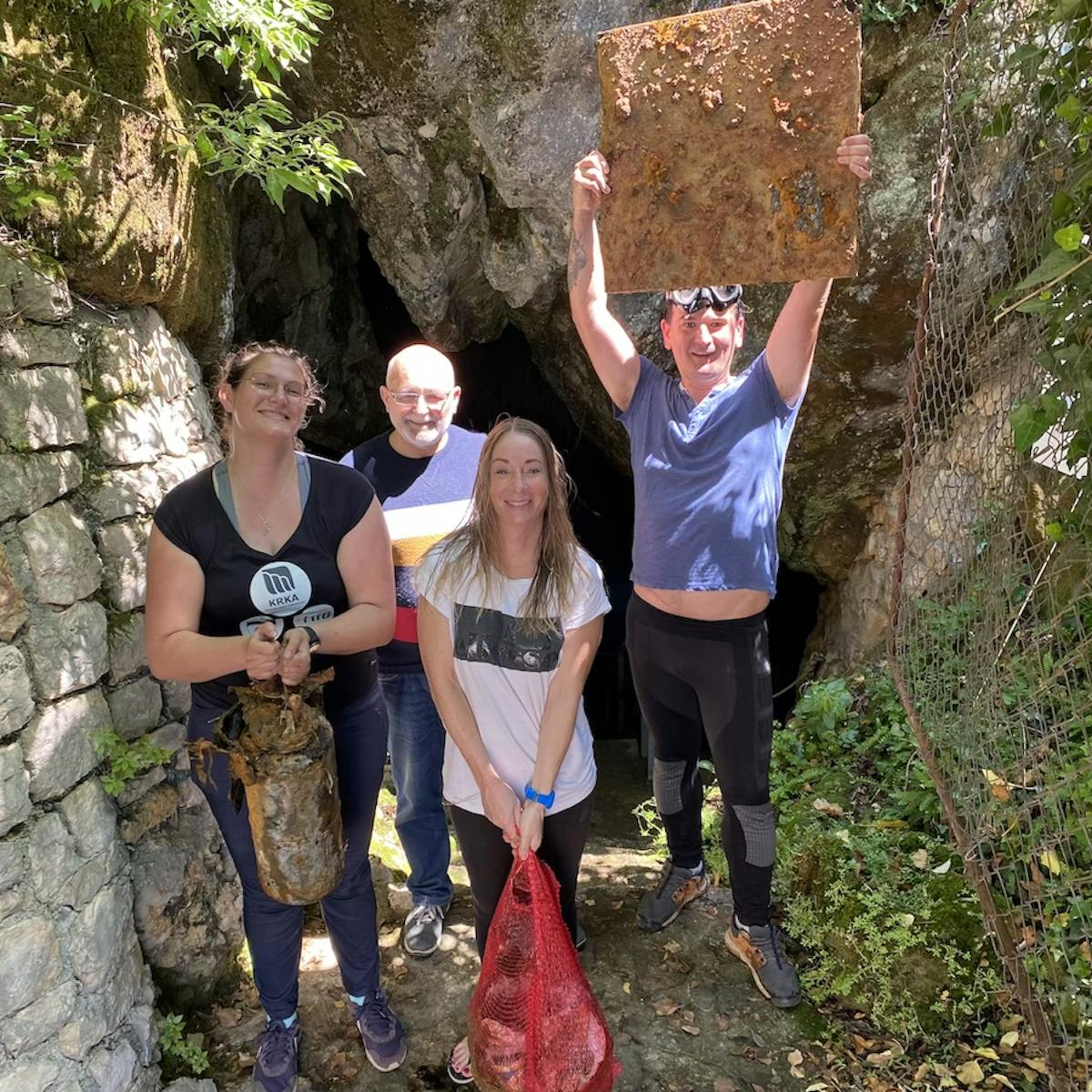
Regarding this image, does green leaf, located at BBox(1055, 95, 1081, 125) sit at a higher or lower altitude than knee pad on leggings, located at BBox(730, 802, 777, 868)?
higher

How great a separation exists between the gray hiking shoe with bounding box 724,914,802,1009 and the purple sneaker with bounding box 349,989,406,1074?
1.20 meters

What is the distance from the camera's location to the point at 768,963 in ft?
8.94

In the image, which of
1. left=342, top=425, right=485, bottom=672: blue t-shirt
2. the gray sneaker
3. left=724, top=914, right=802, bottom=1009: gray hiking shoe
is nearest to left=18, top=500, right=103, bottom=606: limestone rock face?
left=342, top=425, right=485, bottom=672: blue t-shirt

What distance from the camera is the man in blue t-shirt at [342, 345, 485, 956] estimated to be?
2.75 m

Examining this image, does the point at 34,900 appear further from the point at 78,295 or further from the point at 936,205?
the point at 936,205

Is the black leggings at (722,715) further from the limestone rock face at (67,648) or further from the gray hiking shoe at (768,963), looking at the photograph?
the limestone rock face at (67,648)

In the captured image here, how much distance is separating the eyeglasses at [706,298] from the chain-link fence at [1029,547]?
0.53 metres

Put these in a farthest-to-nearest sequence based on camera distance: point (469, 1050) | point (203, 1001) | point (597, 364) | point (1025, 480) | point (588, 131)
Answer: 1. point (588, 131)
2. point (203, 1001)
3. point (597, 364)
4. point (469, 1050)
5. point (1025, 480)

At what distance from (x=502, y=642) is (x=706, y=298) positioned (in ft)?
3.86

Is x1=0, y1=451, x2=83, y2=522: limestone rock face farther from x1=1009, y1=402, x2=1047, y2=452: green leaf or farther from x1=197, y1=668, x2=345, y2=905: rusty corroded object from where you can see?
x1=1009, y1=402, x2=1047, y2=452: green leaf

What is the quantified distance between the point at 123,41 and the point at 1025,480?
307 centimetres

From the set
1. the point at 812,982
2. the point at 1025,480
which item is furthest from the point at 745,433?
the point at 812,982

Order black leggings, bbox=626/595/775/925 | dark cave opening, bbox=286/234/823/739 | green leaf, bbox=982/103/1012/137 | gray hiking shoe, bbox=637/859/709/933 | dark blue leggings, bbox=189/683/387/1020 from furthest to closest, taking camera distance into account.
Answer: dark cave opening, bbox=286/234/823/739 < gray hiking shoe, bbox=637/859/709/933 < black leggings, bbox=626/595/775/925 < dark blue leggings, bbox=189/683/387/1020 < green leaf, bbox=982/103/1012/137

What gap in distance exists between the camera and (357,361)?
6773 millimetres
